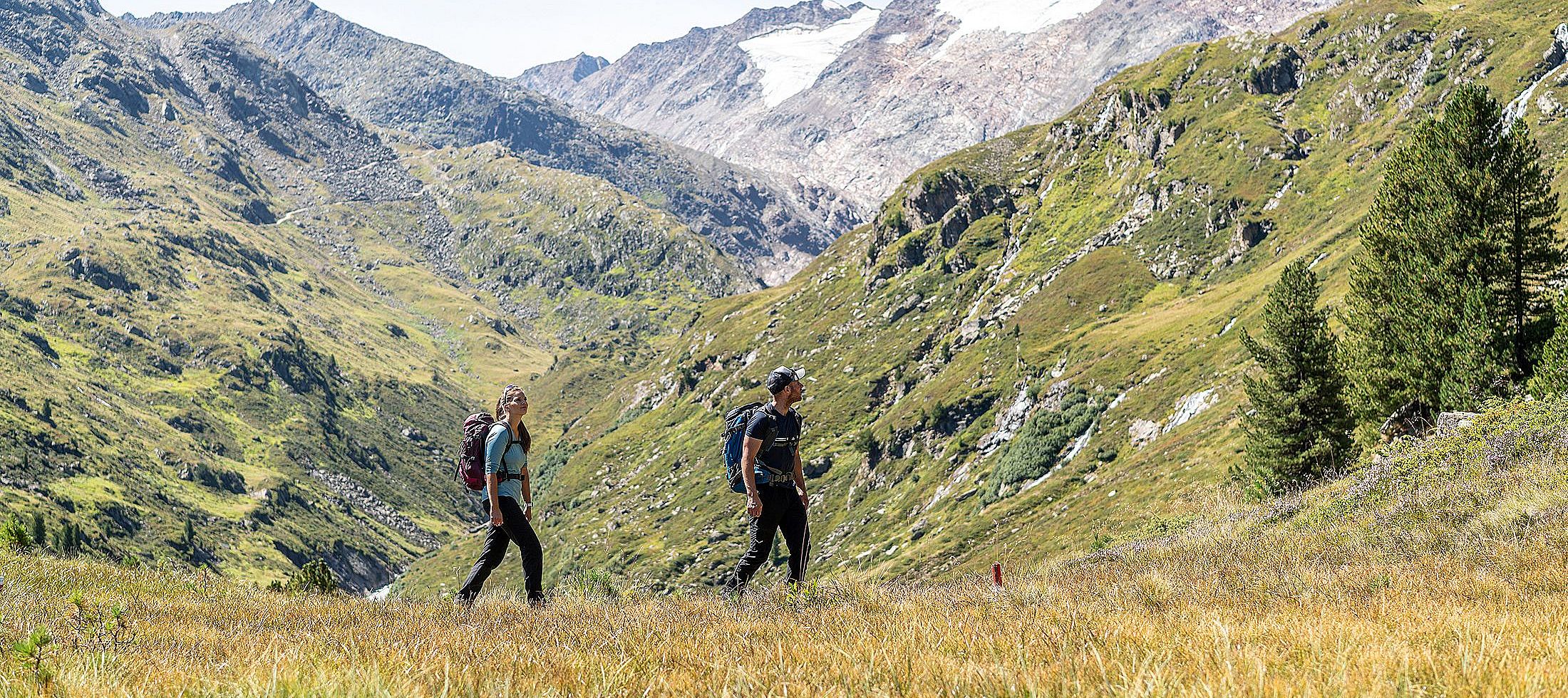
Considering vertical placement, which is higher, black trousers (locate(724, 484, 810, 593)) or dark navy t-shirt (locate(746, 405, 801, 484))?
dark navy t-shirt (locate(746, 405, 801, 484))

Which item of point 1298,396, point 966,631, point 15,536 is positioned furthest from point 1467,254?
point 15,536

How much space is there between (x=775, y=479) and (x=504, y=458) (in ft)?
11.2

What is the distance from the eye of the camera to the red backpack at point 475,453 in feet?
37.7

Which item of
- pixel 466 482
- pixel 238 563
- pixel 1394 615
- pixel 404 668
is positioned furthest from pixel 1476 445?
pixel 238 563

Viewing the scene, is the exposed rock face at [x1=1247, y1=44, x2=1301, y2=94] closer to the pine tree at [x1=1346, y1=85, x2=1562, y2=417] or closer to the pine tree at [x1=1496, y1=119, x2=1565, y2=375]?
the pine tree at [x1=1346, y1=85, x2=1562, y2=417]

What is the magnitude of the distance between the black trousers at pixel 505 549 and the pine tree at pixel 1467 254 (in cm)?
2916

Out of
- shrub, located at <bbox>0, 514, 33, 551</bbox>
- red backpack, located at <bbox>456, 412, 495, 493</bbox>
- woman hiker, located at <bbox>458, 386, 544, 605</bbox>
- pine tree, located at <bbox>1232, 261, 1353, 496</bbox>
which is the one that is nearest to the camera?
woman hiker, located at <bbox>458, 386, 544, 605</bbox>

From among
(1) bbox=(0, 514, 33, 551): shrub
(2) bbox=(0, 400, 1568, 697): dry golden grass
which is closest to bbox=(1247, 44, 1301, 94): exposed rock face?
(2) bbox=(0, 400, 1568, 697): dry golden grass

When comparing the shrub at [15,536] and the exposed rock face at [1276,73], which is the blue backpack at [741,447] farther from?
the exposed rock face at [1276,73]

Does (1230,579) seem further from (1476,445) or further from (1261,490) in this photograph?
(1261,490)

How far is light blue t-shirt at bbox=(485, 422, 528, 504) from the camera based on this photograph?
36.3 feet

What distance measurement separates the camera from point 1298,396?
34719 mm

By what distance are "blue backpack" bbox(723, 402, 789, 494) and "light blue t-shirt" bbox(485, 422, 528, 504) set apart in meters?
2.52

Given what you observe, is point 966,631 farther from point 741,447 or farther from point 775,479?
point 741,447
